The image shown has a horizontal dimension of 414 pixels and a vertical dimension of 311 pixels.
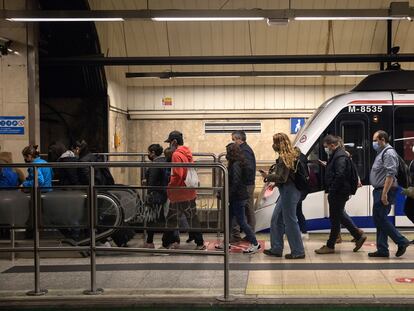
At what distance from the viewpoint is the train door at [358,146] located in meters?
9.53

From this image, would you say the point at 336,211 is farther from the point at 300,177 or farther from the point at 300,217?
the point at 300,217

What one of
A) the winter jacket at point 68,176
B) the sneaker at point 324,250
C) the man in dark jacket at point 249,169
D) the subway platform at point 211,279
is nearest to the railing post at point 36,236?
the subway platform at point 211,279

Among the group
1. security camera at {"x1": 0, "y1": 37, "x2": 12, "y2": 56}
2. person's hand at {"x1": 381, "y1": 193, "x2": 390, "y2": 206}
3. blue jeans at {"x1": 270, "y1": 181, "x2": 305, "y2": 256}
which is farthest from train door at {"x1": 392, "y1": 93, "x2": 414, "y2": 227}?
security camera at {"x1": 0, "y1": 37, "x2": 12, "y2": 56}

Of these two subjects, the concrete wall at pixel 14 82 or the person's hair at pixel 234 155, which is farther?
the concrete wall at pixel 14 82

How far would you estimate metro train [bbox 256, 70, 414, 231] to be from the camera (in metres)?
9.52

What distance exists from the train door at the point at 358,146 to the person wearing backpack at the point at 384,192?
1.93 m

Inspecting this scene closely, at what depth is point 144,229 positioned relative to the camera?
236 inches

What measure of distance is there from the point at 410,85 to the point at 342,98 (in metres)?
1.20

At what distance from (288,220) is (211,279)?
148 cm

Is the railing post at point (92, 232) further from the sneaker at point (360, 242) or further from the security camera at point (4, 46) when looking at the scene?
the security camera at point (4, 46)

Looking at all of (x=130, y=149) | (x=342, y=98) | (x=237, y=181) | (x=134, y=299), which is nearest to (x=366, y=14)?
(x=342, y=98)

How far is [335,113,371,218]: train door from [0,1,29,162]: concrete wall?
6273 mm

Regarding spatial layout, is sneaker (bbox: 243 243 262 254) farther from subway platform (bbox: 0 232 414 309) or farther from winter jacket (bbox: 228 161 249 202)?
winter jacket (bbox: 228 161 249 202)

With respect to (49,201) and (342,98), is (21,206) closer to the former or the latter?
(49,201)
